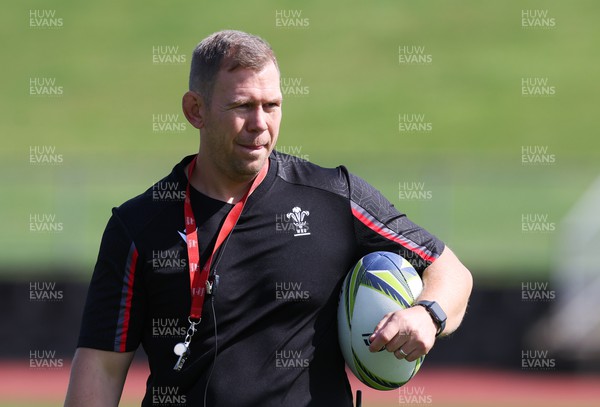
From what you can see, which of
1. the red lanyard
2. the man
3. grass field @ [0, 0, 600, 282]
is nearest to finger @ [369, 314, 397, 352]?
the man

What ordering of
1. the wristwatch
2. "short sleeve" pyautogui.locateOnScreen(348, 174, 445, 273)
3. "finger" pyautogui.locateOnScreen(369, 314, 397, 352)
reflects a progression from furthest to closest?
1. "short sleeve" pyautogui.locateOnScreen(348, 174, 445, 273)
2. the wristwatch
3. "finger" pyautogui.locateOnScreen(369, 314, 397, 352)

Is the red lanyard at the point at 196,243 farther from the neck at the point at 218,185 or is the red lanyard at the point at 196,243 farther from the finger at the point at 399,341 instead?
the finger at the point at 399,341

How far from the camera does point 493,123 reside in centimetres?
2473

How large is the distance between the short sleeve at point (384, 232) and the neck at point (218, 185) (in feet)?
1.42

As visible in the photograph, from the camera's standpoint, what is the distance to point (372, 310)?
4.18m

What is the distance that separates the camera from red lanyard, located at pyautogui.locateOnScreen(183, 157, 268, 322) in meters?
4.10

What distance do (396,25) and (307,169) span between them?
80.4 feet

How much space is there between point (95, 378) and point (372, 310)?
108 cm

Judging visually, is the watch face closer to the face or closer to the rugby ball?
the rugby ball

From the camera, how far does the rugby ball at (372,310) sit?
4164 millimetres

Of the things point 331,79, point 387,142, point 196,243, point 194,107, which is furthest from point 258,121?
point 331,79

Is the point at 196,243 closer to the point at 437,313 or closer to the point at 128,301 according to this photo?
the point at 128,301

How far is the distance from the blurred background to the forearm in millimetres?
7450

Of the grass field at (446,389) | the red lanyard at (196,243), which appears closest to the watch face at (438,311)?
the red lanyard at (196,243)
